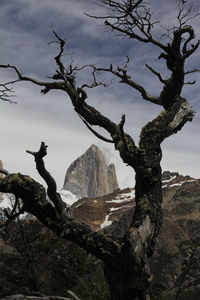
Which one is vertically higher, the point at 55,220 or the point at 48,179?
the point at 48,179

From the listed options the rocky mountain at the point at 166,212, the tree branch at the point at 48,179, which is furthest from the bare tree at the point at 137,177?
the rocky mountain at the point at 166,212

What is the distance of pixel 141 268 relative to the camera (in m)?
4.91

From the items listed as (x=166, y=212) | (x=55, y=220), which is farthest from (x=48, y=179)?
(x=166, y=212)

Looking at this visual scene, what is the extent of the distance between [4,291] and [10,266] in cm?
289

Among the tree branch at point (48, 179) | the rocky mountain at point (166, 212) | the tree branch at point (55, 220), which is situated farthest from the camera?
the rocky mountain at point (166, 212)

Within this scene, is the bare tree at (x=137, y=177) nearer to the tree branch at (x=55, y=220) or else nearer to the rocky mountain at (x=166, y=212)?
the tree branch at (x=55, y=220)

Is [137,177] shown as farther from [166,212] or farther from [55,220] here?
[166,212]

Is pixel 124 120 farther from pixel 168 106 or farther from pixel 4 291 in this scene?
→ pixel 4 291

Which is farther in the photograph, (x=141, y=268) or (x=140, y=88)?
(x=140, y=88)

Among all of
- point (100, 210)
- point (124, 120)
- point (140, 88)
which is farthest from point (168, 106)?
point (100, 210)

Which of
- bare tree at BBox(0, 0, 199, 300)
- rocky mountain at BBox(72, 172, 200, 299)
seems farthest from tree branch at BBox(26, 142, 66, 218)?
rocky mountain at BBox(72, 172, 200, 299)

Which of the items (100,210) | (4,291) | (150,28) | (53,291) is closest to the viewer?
→ (150,28)

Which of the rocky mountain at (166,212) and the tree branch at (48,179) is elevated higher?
the rocky mountain at (166,212)

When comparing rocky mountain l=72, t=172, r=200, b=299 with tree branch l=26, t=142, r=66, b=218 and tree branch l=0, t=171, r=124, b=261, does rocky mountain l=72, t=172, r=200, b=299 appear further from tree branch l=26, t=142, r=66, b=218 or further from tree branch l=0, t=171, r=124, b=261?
tree branch l=26, t=142, r=66, b=218
